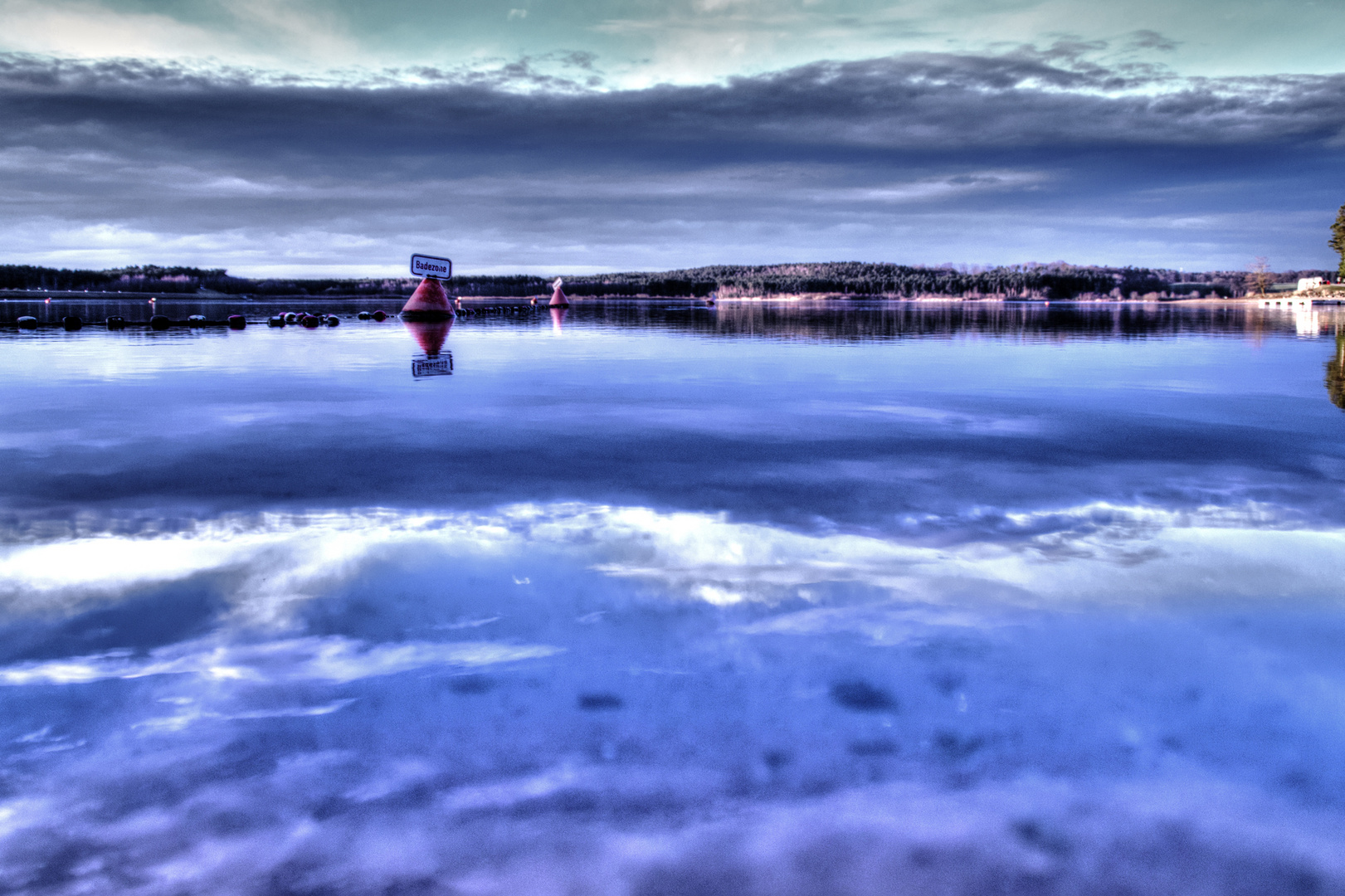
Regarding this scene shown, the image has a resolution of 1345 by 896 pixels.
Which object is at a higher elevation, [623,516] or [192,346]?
[192,346]

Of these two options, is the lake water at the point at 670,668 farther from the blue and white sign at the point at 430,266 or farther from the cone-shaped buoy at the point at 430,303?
the cone-shaped buoy at the point at 430,303

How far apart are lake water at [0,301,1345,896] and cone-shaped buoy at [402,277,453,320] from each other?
40.6m

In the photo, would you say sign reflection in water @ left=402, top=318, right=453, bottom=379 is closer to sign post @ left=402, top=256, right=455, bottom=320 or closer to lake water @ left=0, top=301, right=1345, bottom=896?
sign post @ left=402, top=256, right=455, bottom=320

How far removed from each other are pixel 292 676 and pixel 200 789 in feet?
3.06

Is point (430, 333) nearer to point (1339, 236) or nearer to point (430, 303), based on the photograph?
point (430, 303)

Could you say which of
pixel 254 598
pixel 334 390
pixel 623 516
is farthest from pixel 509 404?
pixel 254 598

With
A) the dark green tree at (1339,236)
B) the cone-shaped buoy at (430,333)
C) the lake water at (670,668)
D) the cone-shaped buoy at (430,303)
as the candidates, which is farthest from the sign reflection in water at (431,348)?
the dark green tree at (1339,236)

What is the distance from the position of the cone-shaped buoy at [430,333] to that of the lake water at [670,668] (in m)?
18.2

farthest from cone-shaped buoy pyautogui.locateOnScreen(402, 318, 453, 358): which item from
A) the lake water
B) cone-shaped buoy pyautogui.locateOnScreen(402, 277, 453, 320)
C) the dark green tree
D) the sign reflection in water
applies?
the dark green tree

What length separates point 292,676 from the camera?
4184 mm

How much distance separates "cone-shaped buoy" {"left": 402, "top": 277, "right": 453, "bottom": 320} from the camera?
161ft

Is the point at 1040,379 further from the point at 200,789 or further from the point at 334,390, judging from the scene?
the point at 200,789

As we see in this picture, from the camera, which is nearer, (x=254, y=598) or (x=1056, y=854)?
(x=1056, y=854)

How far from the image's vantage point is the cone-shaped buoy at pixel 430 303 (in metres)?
49.2
